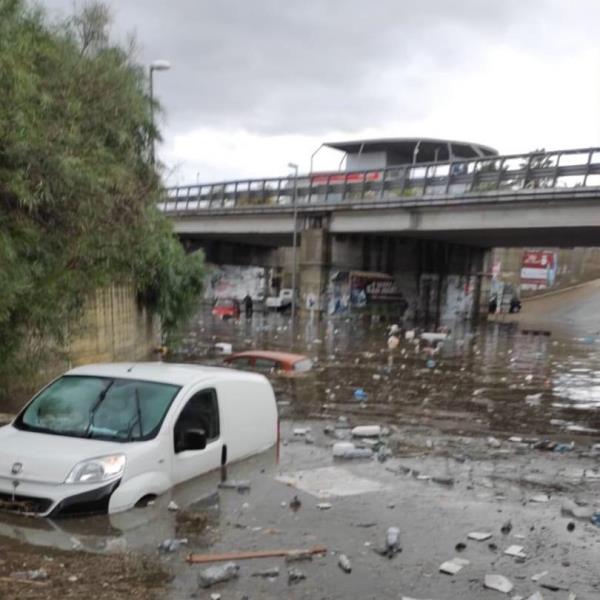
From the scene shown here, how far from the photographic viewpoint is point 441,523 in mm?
6957

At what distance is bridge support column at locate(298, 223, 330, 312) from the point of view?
143 feet

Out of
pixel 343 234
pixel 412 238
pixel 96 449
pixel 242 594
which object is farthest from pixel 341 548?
pixel 412 238

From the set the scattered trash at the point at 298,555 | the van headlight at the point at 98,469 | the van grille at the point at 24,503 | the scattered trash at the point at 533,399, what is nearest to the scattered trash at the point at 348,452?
the scattered trash at the point at 298,555

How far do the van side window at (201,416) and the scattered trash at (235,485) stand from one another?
50 centimetres

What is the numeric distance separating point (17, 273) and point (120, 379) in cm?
179

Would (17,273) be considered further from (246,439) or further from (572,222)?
(572,222)

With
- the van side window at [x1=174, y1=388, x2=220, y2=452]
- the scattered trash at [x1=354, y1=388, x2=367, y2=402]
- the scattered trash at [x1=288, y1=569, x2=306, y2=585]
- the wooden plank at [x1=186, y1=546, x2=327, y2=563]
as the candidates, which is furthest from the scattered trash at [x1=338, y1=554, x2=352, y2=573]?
the scattered trash at [x1=354, y1=388, x2=367, y2=402]

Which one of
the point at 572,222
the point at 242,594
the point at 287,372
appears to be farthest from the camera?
the point at 572,222

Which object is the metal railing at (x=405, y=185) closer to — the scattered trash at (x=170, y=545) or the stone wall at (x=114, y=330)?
the stone wall at (x=114, y=330)

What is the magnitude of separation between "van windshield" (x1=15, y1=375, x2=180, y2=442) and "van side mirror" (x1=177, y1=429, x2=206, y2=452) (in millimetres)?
324

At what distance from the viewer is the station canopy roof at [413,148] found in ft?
206

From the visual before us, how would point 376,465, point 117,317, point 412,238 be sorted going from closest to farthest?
point 376,465
point 117,317
point 412,238

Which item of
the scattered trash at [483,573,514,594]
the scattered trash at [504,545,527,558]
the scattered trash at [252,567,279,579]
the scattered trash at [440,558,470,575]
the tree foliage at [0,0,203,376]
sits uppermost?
the tree foliage at [0,0,203,376]

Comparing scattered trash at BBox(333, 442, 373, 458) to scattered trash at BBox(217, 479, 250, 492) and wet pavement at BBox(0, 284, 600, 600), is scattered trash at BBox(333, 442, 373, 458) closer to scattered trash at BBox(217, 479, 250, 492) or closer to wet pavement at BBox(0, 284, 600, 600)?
wet pavement at BBox(0, 284, 600, 600)
